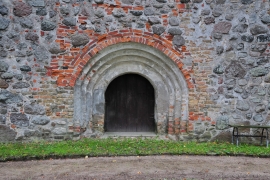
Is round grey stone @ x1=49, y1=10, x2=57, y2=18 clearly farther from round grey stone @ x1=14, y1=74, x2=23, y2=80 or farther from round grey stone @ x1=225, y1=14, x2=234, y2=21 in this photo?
round grey stone @ x1=225, y1=14, x2=234, y2=21

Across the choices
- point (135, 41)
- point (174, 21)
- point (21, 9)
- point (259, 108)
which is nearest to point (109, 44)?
point (135, 41)

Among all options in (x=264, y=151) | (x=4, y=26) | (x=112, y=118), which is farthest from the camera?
(x=112, y=118)

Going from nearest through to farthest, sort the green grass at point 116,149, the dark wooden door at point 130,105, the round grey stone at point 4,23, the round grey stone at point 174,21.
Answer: the green grass at point 116,149 → the round grey stone at point 4,23 → the round grey stone at point 174,21 → the dark wooden door at point 130,105

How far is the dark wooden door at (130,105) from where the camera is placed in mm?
7277

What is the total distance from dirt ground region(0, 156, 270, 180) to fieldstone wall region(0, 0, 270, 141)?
1.36 metres

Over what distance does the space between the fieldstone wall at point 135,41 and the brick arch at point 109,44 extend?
0.02 m

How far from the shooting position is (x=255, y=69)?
6602mm

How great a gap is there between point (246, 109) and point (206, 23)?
220 centimetres

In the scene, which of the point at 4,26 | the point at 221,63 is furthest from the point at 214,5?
the point at 4,26

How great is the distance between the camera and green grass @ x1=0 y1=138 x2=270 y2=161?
5.29 m

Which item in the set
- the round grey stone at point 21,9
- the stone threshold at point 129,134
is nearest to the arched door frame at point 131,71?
the stone threshold at point 129,134

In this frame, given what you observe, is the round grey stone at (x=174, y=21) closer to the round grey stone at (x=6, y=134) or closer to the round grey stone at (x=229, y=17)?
the round grey stone at (x=229, y=17)

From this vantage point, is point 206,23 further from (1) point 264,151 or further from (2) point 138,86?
(1) point 264,151

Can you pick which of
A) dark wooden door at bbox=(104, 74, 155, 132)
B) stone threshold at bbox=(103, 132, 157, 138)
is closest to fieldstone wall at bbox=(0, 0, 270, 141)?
stone threshold at bbox=(103, 132, 157, 138)
